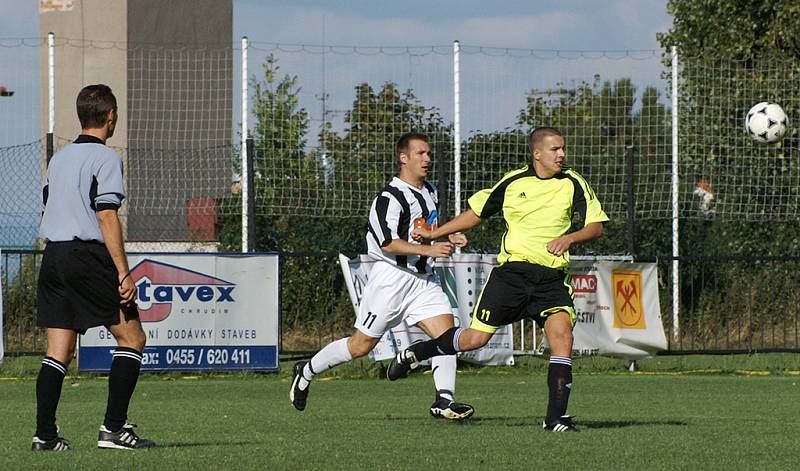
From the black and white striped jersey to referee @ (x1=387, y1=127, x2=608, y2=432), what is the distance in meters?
0.82

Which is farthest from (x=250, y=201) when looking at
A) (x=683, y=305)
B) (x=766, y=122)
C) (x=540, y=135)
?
(x=540, y=135)

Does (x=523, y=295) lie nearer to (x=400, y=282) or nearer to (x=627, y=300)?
(x=400, y=282)

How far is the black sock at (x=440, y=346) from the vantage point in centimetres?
932

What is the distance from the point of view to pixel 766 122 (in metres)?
16.7

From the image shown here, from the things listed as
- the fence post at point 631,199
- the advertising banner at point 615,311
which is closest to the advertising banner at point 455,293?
the advertising banner at point 615,311

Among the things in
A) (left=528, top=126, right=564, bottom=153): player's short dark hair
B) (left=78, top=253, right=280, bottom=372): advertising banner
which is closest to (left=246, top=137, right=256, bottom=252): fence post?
(left=78, top=253, right=280, bottom=372): advertising banner

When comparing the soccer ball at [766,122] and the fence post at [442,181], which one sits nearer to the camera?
the fence post at [442,181]

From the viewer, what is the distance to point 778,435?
8.30 m

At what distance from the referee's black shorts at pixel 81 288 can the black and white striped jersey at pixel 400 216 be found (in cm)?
272

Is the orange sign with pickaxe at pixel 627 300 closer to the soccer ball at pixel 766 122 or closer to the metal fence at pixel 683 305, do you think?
the metal fence at pixel 683 305

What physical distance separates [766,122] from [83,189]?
11226 millimetres

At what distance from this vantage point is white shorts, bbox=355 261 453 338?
388 inches

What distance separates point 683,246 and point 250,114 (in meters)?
6.18

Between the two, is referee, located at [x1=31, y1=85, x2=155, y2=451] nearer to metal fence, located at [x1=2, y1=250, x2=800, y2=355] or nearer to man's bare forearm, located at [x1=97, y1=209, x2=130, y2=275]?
man's bare forearm, located at [x1=97, y1=209, x2=130, y2=275]
